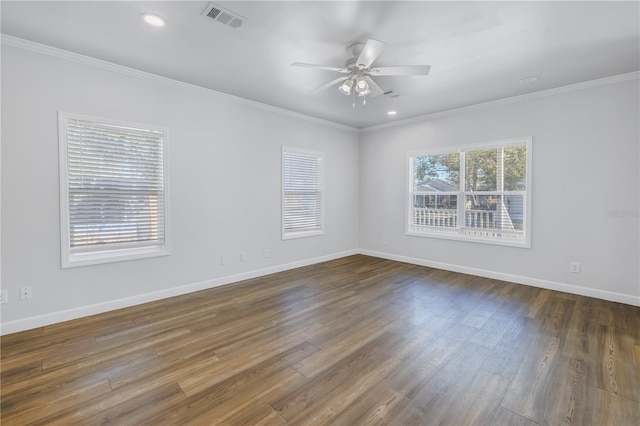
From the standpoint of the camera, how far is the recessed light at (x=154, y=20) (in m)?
2.39

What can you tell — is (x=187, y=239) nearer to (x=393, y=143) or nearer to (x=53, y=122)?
Result: (x=53, y=122)

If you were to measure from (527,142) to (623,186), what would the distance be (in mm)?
1203

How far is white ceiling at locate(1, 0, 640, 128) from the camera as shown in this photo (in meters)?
2.29

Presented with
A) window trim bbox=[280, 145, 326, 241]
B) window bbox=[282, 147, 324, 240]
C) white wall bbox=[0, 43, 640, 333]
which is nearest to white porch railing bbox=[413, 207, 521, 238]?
white wall bbox=[0, 43, 640, 333]

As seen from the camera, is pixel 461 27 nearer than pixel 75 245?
Yes

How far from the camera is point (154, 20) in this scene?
2.44 meters

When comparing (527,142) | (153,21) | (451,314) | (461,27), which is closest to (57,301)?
(153,21)

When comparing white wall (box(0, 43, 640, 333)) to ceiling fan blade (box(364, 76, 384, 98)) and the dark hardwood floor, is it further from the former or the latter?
ceiling fan blade (box(364, 76, 384, 98))

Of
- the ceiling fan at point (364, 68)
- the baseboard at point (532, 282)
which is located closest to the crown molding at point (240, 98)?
the ceiling fan at point (364, 68)

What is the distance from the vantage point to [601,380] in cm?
210

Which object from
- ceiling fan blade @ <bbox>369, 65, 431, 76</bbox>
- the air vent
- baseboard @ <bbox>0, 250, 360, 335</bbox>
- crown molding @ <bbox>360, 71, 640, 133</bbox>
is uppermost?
crown molding @ <bbox>360, 71, 640, 133</bbox>

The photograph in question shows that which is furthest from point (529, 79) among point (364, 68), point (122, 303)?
point (122, 303)

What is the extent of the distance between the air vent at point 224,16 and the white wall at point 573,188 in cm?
392

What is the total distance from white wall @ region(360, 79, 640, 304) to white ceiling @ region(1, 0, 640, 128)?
441mm
